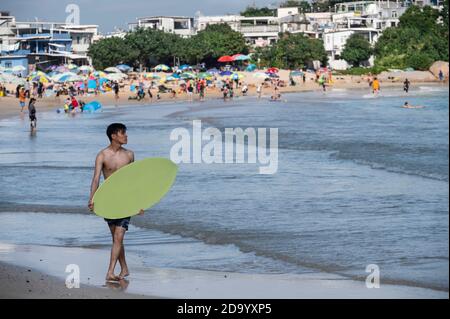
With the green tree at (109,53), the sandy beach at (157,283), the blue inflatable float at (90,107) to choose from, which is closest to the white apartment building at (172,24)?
the green tree at (109,53)

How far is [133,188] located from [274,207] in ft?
17.5

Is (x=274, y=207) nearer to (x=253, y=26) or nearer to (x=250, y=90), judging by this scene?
(x=250, y=90)

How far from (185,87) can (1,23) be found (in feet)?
129

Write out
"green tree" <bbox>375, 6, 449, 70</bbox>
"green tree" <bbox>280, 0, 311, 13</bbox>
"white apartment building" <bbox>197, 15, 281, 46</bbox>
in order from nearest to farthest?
1. "green tree" <bbox>375, 6, 449, 70</bbox>
2. "white apartment building" <bbox>197, 15, 281, 46</bbox>
3. "green tree" <bbox>280, 0, 311, 13</bbox>

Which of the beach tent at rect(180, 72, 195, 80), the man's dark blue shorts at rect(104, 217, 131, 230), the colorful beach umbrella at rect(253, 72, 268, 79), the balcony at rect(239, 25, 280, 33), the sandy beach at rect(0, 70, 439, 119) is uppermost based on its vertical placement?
the balcony at rect(239, 25, 280, 33)

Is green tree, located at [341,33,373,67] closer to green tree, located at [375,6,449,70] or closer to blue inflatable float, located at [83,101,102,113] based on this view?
green tree, located at [375,6,449,70]

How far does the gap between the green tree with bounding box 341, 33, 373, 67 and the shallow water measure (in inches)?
2642

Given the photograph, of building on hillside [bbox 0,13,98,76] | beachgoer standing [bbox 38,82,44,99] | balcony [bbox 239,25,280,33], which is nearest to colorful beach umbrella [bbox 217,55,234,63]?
building on hillside [bbox 0,13,98,76]

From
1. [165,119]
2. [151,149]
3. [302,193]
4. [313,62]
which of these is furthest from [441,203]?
[313,62]

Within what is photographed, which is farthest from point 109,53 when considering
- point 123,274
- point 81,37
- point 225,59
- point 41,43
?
point 123,274

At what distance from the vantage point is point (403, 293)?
7.01 metres

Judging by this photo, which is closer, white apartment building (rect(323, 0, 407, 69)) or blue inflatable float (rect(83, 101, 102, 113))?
blue inflatable float (rect(83, 101, 102, 113))

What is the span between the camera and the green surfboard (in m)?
6.84
